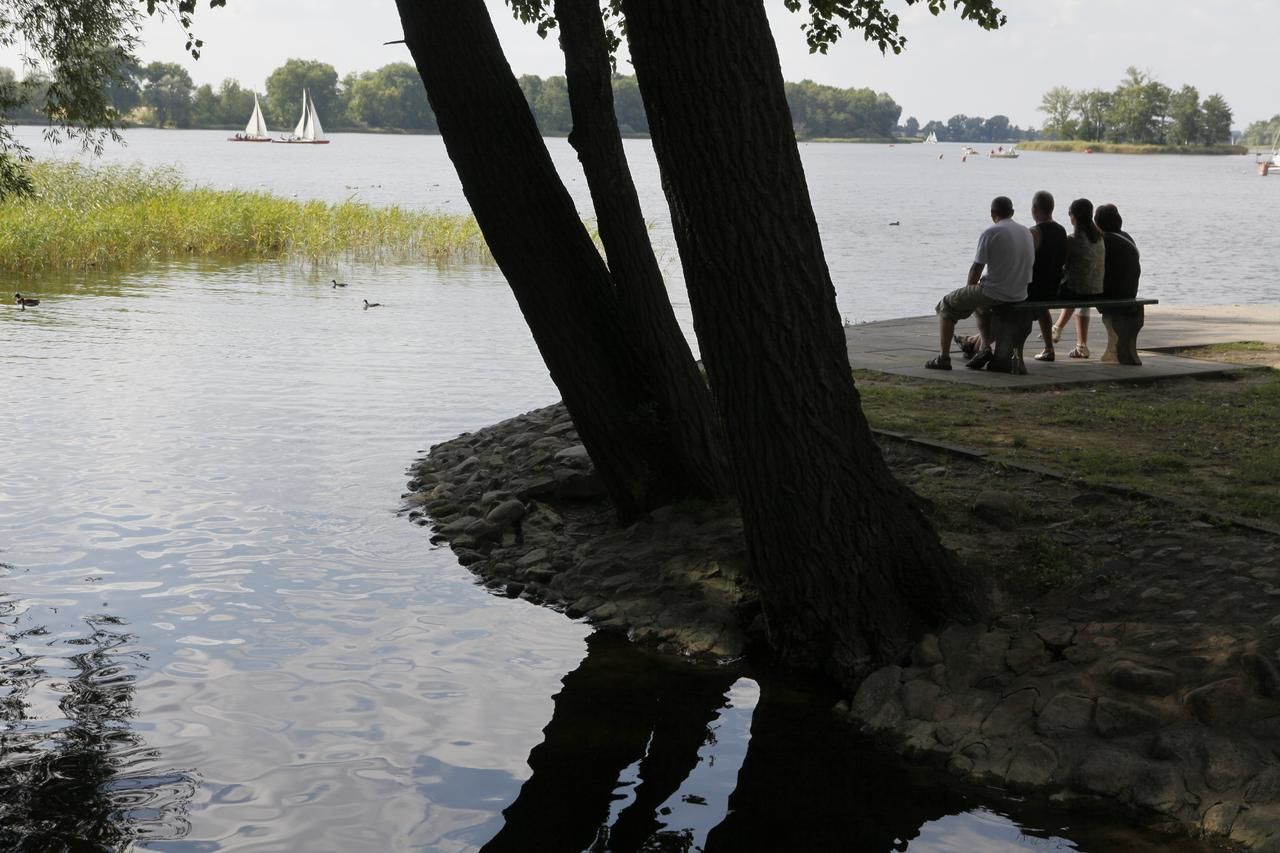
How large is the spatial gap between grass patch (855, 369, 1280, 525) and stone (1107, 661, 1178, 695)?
1715mm

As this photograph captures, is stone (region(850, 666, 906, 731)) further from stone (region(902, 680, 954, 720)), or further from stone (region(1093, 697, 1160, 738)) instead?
stone (region(1093, 697, 1160, 738))

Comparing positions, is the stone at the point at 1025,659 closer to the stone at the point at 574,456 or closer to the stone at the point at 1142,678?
the stone at the point at 1142,678

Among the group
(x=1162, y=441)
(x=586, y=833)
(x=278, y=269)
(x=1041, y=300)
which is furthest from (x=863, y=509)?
(x=278, y=269)

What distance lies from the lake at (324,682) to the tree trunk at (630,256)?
4.63 feet

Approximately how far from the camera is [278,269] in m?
27.2

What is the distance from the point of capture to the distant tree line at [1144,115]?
16075 centimetres

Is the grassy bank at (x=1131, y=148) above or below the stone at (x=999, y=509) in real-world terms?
above

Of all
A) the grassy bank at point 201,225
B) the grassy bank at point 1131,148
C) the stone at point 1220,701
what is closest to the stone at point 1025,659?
the stone at point 1220,701

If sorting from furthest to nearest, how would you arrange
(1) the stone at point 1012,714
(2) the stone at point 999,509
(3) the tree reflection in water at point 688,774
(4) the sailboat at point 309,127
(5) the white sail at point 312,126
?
(5) the white sail at point 312,126 → (4) the sailboat at point 309,127 → (2) the stone at point 999,509 → (1) the stone at point 1012,714 → (3) the tree reflection in water at point 688,774

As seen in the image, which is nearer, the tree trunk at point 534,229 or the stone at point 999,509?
the stone at point 999,509

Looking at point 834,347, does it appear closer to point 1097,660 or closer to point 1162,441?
point 1097,660

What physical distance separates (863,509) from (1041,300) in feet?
19.7

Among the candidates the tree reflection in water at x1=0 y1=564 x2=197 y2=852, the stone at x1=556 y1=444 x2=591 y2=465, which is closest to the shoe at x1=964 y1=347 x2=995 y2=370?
the stone at x1=556 y1=444 x2=591 y2=465

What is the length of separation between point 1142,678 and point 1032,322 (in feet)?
20.6
